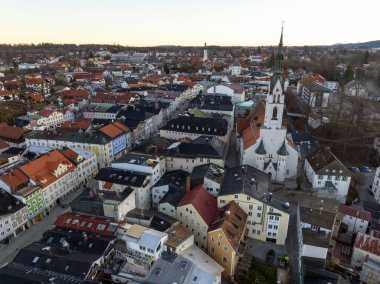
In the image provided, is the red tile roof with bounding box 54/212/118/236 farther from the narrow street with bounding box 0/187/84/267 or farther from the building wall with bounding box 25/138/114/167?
the building wall with bounding box 25/138/114/167

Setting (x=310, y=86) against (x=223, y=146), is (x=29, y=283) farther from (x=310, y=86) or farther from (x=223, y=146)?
(x=310, y=86)

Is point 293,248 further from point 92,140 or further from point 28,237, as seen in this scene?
point 92,140

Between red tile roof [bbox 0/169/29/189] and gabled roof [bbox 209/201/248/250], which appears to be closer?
gabled roof [bbox 209/201/248/250]

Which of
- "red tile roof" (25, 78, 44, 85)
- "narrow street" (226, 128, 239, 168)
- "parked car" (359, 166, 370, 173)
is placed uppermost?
"red tile roof" (25, 78, 44, 85)

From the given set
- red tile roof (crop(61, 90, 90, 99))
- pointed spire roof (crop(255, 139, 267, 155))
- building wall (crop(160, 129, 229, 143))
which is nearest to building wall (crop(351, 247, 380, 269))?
pointed spire roof (crop(255, 139, 267, 155))

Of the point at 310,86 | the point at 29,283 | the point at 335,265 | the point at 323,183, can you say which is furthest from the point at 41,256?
the point at 310,86
